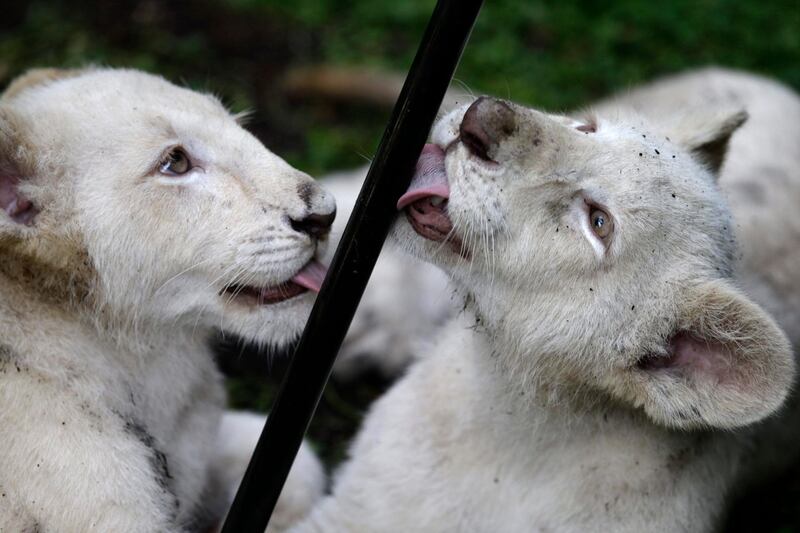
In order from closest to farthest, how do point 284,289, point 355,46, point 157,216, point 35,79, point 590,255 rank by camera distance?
point 590,255 → point 157,216 → point 284,289 → point 35,79 → point 355,46

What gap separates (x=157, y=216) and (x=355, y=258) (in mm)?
1014

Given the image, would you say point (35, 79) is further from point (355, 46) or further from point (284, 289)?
point (355, 46)

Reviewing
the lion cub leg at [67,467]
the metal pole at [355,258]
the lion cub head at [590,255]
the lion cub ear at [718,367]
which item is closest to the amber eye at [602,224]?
the lion cub head at [590,255]

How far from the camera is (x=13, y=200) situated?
3838 millimetres

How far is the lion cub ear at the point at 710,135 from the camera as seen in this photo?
4582 millimetres

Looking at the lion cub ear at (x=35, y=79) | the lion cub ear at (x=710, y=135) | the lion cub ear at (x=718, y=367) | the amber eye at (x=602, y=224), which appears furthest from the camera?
the lion cub ear at (x=710, y=135)

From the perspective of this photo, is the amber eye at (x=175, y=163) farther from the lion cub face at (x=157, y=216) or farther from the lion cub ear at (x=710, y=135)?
the lion cub ear at (x=710, y=135)

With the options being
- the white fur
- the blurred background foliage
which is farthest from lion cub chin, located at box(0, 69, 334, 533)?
the blurred background foliage

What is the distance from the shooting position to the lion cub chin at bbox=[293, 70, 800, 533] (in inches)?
146

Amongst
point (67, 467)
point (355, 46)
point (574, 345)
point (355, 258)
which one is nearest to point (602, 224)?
point (574, 345)

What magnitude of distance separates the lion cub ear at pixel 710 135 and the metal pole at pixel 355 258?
70.8 inches

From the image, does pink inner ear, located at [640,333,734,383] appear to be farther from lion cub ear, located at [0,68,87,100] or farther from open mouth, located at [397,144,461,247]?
lion cub ear, located at [0,68,87,100]

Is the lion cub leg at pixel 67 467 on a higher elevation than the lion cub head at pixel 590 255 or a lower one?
lower

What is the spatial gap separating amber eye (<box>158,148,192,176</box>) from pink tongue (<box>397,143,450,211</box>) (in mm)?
852
